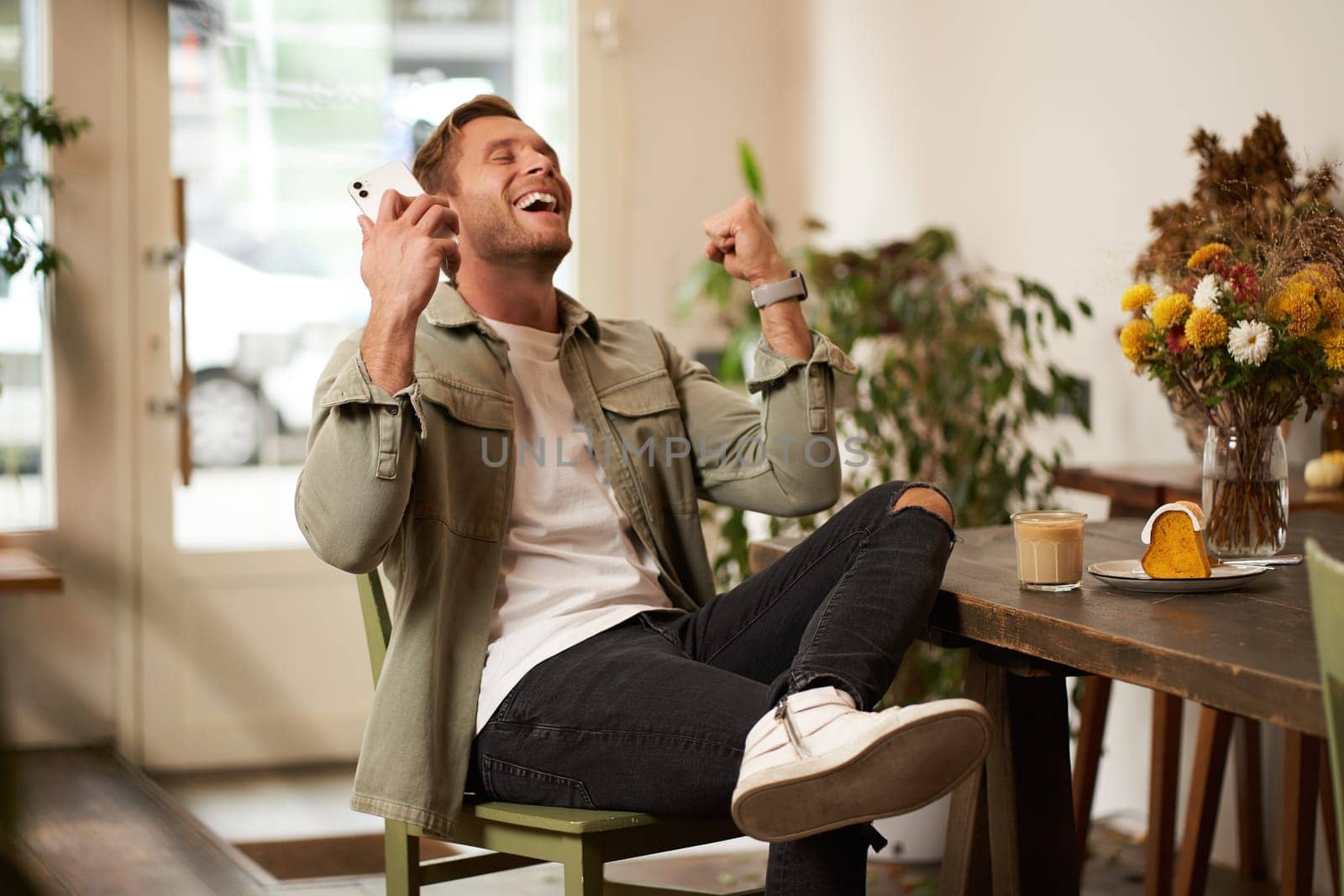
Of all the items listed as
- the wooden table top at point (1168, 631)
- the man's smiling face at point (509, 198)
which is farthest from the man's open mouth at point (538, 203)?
the wooden table top at point (1168, 631)

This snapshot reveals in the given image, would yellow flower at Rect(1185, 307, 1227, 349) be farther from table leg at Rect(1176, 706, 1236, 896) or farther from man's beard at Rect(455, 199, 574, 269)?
table leg at Rect(1176, 706, 1236, 896)

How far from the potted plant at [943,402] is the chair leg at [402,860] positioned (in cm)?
138

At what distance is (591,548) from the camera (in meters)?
1.82

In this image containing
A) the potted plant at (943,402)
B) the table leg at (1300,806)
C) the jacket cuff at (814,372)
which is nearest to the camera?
the jacket cuff at (814,372)

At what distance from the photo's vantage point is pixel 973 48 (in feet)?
11.3

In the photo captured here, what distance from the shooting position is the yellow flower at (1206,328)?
5.09 feet

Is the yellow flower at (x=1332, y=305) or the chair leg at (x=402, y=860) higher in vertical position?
the yellow flower at (x=1332, y=305)

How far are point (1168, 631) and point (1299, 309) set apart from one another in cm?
47

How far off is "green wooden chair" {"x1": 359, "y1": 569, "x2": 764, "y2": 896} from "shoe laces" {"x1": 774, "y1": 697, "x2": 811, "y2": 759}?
0.78 feet

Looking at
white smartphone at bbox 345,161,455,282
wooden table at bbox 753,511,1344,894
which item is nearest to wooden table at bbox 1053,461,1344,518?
wooden table at bbox 753,511,1344,894

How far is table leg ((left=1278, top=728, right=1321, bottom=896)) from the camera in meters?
2.25

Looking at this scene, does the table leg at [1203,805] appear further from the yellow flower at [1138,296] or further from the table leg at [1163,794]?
the yellow flower at [1138,296]

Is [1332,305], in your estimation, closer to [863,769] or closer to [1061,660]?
[1061,660]

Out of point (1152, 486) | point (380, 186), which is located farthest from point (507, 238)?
point (1152, 486)
